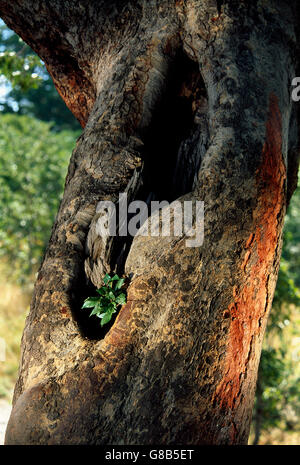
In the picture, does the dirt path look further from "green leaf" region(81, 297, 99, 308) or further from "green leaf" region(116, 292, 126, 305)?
"green leaf" region(116, 292, 126, 305)

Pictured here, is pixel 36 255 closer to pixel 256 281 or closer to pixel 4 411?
pixel 4 411

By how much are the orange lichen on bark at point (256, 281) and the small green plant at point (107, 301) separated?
519 millimetres

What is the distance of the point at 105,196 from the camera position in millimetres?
2295

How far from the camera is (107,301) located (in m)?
2.04

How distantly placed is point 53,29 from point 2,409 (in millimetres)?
4566

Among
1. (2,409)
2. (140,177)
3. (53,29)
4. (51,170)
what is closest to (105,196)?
(140,177)

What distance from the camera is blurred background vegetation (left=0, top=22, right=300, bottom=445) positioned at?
505 cm

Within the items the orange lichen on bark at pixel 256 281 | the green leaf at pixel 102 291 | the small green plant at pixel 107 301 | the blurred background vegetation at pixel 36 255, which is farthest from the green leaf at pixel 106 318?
the blurred background vegetation at pixel 36 255

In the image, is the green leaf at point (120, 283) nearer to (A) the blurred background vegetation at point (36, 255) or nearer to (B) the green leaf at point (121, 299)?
(B) the green leaf at point (121, 299)

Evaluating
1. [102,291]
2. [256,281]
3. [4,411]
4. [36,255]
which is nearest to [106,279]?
[102,291]

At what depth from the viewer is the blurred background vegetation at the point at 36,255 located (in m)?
5.05

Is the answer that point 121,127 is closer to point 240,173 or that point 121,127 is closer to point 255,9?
point 240,173

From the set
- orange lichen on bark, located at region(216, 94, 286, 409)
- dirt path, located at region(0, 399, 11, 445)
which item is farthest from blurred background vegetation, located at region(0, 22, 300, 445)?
orange lichen on bark, located at region(216, 94, 286, 409)

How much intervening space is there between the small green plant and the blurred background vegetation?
3092mm
